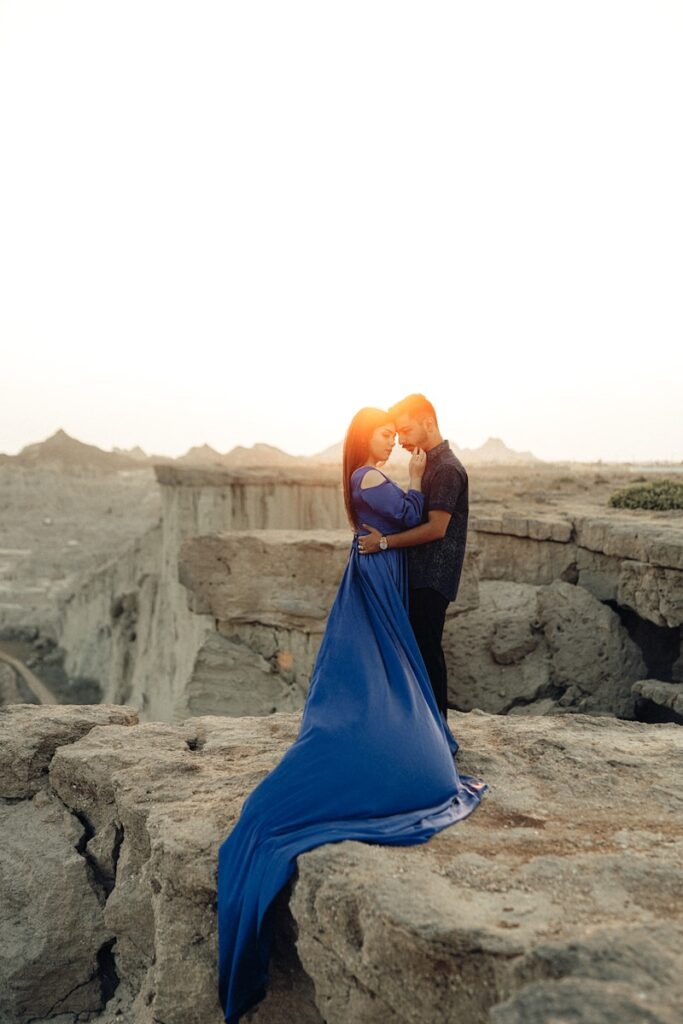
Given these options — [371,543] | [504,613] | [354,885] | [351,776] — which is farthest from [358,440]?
[504,613]

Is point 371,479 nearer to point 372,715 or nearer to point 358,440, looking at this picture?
point 358,440

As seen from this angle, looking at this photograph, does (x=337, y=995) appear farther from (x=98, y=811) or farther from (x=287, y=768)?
(x=98, y=811)

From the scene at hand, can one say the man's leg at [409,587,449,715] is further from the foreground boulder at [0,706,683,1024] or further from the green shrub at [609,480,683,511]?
the green shrub at [609,480,683,511]

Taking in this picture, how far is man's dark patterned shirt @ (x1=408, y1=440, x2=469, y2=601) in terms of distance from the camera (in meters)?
3.90

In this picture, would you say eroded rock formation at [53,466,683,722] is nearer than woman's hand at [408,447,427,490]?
No

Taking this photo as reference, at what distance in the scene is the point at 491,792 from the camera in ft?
11.2

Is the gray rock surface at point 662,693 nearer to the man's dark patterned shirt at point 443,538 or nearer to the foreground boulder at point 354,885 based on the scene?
the foreground boulder at point 354,885

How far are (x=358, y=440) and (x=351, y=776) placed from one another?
1702 mm

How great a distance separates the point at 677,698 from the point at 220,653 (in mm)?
4336

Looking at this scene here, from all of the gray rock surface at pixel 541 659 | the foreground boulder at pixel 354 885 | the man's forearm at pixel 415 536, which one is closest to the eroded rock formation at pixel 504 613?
the gray rock surface at pixel 541 659

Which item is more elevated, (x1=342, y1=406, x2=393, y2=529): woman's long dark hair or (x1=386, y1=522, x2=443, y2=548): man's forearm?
(x1=342, y1=406, x2=393, y2=529): woman's long dark hair

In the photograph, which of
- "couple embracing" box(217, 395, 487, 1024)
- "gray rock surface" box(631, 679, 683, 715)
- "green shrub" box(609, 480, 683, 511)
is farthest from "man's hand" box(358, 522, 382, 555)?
"green shrub" box(609, 480, 683, 511)

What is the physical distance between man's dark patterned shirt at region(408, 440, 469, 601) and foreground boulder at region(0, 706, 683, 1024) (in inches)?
37.3

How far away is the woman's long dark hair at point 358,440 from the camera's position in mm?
3867
